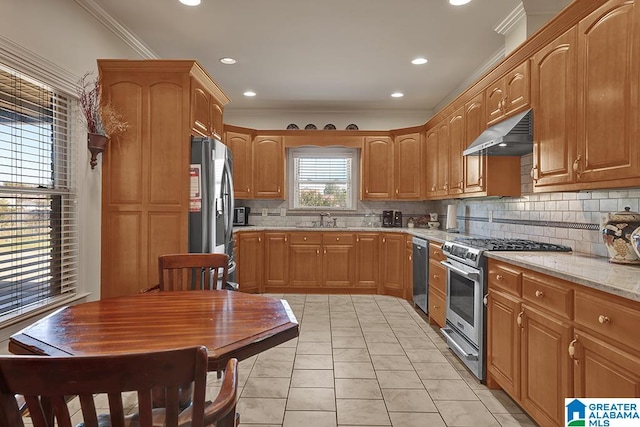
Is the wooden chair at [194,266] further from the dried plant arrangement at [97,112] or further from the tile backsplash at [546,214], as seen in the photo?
the tile backsplash at [546,214]

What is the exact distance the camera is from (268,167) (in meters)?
5.82

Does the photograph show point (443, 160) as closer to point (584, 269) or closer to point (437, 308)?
point (437, 308)

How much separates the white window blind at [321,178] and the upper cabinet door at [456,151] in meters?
2.01

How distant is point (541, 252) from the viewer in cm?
→ 264

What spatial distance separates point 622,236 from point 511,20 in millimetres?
2101

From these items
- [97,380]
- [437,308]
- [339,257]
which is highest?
[97,380]

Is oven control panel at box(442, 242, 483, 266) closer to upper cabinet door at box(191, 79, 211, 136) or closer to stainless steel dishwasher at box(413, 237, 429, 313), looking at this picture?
stainless steel dishwasher at box(413, 237, 429, 313)

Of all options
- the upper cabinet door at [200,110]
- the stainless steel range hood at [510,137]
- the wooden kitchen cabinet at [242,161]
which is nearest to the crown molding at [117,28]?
the upper cabinet door at [200,110]

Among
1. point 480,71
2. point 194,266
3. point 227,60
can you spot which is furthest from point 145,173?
point 480,71

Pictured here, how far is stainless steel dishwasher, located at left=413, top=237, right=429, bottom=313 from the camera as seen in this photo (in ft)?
14.0

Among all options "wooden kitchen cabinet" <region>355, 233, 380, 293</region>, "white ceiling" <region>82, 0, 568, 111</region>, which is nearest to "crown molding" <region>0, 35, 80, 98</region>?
"white ceiling" <region>82, 0, 568, 111</region>

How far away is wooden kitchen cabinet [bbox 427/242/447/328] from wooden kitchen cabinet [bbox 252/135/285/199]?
2.58 metres

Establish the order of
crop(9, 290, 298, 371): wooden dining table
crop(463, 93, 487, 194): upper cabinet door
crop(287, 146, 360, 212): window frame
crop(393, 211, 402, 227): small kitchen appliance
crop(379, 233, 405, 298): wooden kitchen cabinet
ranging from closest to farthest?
crop(9, 290, 298, 371): wooden dining table, crop(463, 93, 487, 194): upper cabinet door, crop(379, 233, 405, 298): wooden kitchen cabinet, crop(393, 211, 402, 227): small kitchen appliance, crop(287, 146, 360, 212): window frame

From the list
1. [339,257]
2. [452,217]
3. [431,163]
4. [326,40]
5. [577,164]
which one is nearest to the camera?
[577,164]
